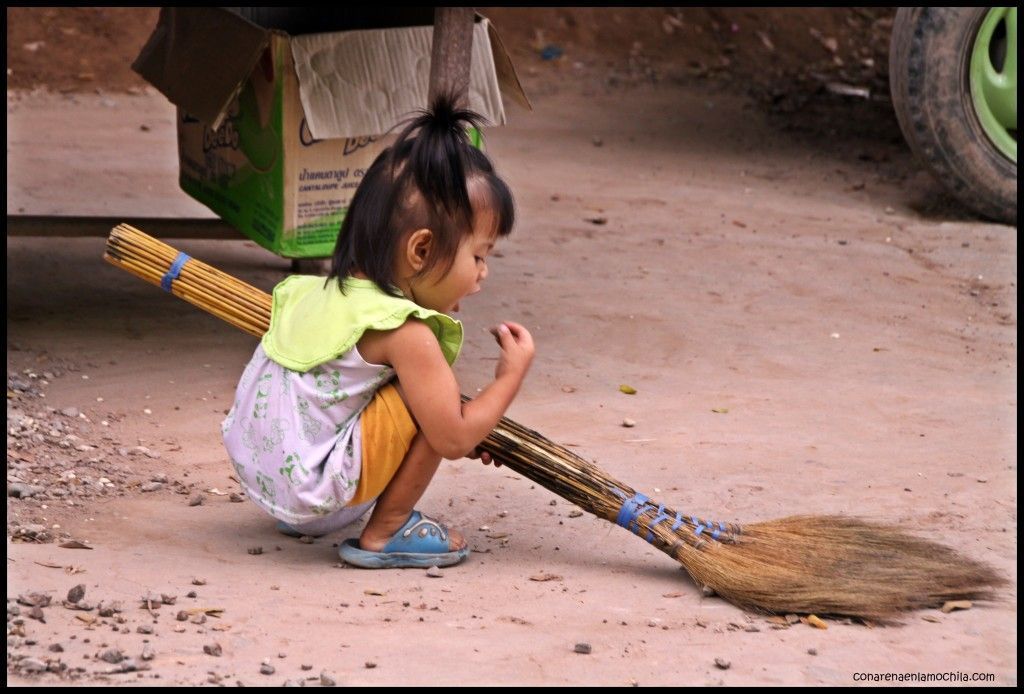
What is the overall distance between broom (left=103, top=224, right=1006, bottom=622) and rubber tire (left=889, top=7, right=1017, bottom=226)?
3.37 metres

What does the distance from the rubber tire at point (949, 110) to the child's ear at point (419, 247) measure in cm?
380

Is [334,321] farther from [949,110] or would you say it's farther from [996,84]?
[996,84]

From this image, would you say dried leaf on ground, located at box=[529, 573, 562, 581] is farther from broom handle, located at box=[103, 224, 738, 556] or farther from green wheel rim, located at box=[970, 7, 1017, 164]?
green wheel rim, located at box=[970, 7, 1017, 164]

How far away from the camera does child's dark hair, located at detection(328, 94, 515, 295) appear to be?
2457mm

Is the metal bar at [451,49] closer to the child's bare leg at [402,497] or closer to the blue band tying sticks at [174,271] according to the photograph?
the blue band tying sticks at [174,271]

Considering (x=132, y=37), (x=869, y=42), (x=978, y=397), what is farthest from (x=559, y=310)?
(x=869, y=42)

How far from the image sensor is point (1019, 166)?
564 centimetres

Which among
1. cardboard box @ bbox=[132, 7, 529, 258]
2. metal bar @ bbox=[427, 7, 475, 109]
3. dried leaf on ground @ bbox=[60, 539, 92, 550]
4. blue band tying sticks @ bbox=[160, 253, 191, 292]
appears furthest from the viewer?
cardboard box @ bbox=[132, 7, 529, 258]

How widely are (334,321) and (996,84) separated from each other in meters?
4.28

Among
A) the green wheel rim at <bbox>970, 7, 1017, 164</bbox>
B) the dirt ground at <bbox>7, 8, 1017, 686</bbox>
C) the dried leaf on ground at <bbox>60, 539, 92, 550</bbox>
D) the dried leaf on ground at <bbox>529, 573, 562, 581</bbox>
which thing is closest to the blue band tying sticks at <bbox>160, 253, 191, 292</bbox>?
the dirt ground at <bbox>7, 8, 1017, 686</bbox>

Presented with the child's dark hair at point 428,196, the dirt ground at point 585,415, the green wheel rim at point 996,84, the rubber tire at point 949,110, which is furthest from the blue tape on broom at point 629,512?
the green wheel rim at point 996,84

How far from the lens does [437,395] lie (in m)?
2.47

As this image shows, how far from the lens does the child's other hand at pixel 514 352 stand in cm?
254

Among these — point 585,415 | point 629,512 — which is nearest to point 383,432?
point 629,512
